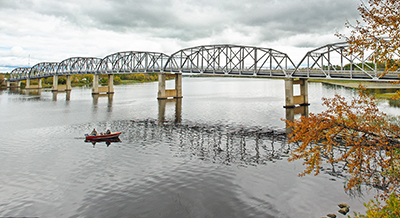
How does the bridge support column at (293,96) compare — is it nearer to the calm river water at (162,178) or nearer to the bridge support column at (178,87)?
the calm river water at (162,178)

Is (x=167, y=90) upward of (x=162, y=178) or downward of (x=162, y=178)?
upward

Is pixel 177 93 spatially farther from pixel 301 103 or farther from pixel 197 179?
pixel 197 179

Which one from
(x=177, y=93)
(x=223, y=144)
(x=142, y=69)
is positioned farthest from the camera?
(x=142, y=69)

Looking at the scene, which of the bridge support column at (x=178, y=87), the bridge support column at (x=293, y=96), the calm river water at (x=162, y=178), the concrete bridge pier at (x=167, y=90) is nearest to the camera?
the calm river water at (x=162, y=178)

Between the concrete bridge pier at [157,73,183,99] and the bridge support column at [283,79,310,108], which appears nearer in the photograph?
the bridge support column at [283,79,310,108]

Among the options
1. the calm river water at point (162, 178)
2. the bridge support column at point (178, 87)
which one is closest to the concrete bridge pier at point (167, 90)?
the bridge support column at point (178, 87)

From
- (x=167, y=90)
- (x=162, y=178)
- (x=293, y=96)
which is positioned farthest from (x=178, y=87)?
(x=162, y=178)

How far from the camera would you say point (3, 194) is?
2047 cm

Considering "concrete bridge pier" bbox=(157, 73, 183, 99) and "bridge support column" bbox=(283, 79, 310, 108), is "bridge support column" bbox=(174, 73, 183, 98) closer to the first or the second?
"concrete bridge pier" bbox=(157, 73, 183, 99)

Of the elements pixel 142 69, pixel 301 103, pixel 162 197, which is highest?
pixel 142 69

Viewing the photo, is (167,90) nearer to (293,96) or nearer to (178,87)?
(178,87)

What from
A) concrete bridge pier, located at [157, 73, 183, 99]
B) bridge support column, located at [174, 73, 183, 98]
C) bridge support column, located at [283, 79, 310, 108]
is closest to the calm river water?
bridge support column, located at [283, 79, 310, 108]

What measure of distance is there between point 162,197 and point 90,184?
21.6 feet

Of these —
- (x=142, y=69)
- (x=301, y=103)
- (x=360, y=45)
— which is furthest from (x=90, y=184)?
(x=142, y=69)
